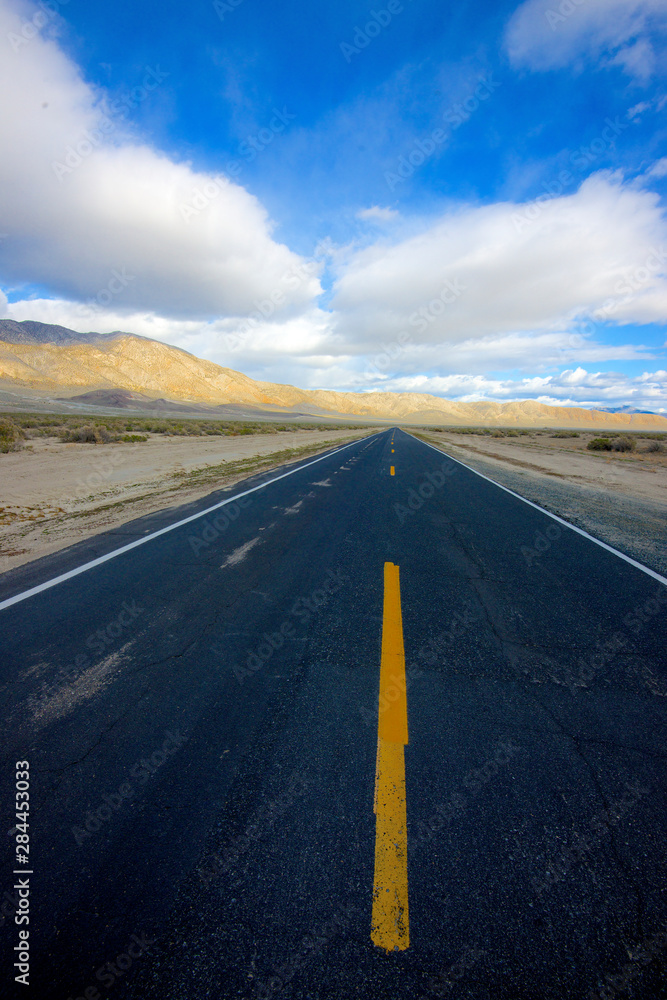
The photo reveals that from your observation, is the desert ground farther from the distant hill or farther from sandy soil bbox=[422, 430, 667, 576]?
the distant hill

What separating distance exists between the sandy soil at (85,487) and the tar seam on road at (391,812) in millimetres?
4960

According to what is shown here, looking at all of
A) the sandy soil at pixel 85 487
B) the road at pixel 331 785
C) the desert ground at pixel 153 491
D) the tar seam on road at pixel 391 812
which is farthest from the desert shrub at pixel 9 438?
the tar seam on road at pixel 391 812

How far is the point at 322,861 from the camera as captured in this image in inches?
71.5

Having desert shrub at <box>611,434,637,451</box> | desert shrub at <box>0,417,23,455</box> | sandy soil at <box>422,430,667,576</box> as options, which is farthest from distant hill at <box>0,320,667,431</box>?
sandy soil at <box>422,430,667,576</box>

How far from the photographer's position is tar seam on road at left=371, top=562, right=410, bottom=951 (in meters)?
1.58

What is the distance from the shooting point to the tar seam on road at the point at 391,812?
1579mm

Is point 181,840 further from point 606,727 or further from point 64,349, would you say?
point 64,349

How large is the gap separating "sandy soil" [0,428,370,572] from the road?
2.13m

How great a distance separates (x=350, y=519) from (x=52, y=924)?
6181 millimetres

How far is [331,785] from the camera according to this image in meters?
2.19

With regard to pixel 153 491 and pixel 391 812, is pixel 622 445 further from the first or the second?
pixel 391 812

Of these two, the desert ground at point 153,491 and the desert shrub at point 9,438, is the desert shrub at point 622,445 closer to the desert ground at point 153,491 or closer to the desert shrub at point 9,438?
the desert ground at point 153,491

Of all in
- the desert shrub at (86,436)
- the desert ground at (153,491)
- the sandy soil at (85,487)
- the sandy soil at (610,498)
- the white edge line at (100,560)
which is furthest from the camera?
the desert shrub at (86,436)

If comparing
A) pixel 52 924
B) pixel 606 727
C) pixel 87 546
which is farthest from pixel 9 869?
pixel 87 546
